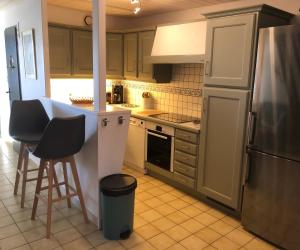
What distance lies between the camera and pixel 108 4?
3697 mm

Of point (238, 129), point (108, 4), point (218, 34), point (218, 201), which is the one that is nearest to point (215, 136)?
point (238, 129)

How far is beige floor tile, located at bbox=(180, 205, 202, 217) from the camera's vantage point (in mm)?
2908

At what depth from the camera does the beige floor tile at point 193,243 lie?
2355 millimetres

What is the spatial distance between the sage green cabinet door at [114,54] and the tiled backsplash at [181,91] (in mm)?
449

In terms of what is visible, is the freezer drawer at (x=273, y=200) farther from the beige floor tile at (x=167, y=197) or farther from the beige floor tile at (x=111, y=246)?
the beige floor tile at (x=111, y=246)

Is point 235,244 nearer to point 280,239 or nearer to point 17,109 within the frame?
point 280,239

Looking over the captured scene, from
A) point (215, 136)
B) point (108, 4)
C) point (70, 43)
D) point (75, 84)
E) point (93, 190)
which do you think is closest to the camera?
point (93, 190)

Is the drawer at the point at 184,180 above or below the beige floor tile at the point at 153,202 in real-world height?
above

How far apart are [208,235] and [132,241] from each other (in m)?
0.72

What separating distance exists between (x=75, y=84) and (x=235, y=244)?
136 inches

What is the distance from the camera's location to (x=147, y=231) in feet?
8.44

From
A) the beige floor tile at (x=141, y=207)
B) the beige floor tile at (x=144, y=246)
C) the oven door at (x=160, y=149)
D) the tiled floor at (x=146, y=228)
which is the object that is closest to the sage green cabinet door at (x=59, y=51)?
the oven door at (x=160, y=149)

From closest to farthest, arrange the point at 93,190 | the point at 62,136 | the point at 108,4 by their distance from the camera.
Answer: the point at 62,136 → the point at 93,190 → the point at 108,4

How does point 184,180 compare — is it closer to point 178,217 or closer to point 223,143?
point 178,217
